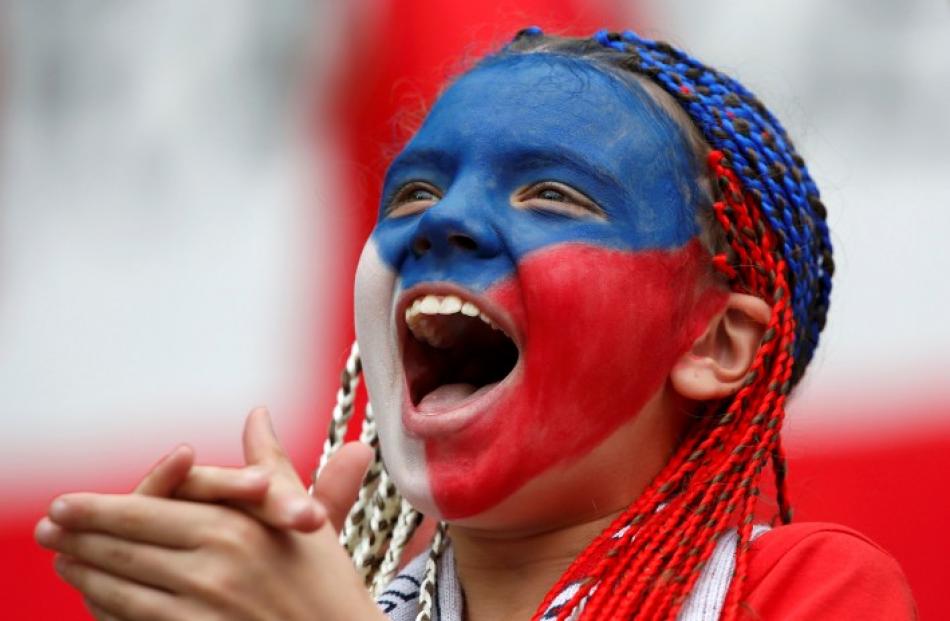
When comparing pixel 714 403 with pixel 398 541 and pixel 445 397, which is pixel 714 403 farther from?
pixel 398 541

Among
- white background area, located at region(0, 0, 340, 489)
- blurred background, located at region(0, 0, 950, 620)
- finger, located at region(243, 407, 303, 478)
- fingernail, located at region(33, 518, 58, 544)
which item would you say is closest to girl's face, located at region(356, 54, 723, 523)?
finger, located at region(243, 407, 303, 478)

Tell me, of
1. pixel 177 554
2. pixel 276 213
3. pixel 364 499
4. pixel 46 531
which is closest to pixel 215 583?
pixel 177 554

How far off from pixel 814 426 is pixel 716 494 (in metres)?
1.05

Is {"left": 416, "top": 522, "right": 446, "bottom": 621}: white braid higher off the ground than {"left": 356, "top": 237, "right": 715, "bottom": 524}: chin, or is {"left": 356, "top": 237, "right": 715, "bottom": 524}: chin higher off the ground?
{"left": 356, "top": 237, "right": 715, "bottom": 524}: chin

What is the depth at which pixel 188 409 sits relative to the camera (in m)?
2.90

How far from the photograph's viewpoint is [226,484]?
1.13 metres

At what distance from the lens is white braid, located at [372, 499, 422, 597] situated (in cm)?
175

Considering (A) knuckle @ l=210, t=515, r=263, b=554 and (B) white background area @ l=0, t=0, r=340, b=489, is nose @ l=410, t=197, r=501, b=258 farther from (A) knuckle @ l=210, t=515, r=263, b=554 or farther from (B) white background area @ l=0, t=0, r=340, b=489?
(B) white background area @ l=0, t=0, r=340, b=489

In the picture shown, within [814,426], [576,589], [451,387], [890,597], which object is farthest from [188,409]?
[890,597]

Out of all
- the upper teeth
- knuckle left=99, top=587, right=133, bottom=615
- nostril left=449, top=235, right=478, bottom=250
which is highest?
nostril left=449, top=235, right=478, bottom=250

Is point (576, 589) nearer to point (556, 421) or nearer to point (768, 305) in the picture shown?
point (556, 421)

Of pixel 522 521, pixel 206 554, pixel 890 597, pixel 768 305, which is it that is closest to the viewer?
pixel 206 554

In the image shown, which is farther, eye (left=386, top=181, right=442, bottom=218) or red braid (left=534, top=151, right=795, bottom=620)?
eye (left=386, top=181, right=442, bottom=218)

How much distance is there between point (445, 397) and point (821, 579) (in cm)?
Result: 43
